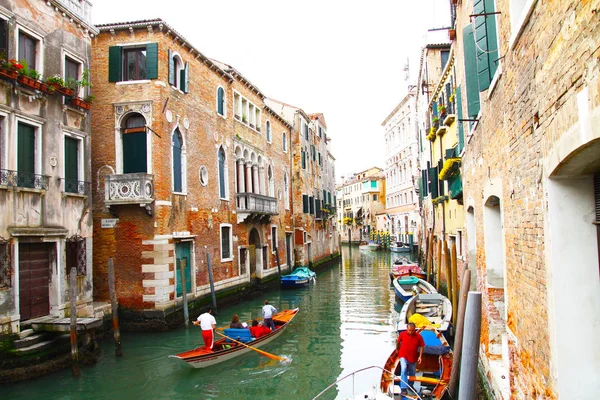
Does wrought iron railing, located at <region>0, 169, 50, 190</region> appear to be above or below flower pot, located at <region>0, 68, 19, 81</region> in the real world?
below

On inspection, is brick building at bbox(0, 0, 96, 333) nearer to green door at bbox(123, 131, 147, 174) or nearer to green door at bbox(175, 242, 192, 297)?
green door at bbox(123, 131, 147, 174)

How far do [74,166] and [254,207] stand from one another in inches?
327

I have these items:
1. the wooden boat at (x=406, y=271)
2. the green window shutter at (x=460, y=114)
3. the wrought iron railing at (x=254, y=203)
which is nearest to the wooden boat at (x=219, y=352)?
the green window shutter at (x=460, y=114)

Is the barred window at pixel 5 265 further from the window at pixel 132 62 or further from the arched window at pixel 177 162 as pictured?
the window at pixel 132 62

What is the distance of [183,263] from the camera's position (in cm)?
1309

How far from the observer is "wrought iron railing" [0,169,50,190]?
860cm

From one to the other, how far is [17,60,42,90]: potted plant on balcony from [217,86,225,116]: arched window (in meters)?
7.43

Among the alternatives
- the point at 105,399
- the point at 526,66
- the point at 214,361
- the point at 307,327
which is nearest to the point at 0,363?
the point at 105,399

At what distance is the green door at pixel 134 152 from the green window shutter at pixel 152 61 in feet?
5.04

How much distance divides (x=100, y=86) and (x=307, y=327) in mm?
8649

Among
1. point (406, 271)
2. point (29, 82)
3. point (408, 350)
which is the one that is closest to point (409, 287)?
point (406, 271)

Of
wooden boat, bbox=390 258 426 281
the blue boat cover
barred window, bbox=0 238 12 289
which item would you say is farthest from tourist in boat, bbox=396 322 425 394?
wooden boat, bbox=390 258 426 281

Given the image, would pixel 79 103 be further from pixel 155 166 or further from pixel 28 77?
pixel 155 166

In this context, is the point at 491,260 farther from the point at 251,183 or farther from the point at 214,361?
the point at 251,183
